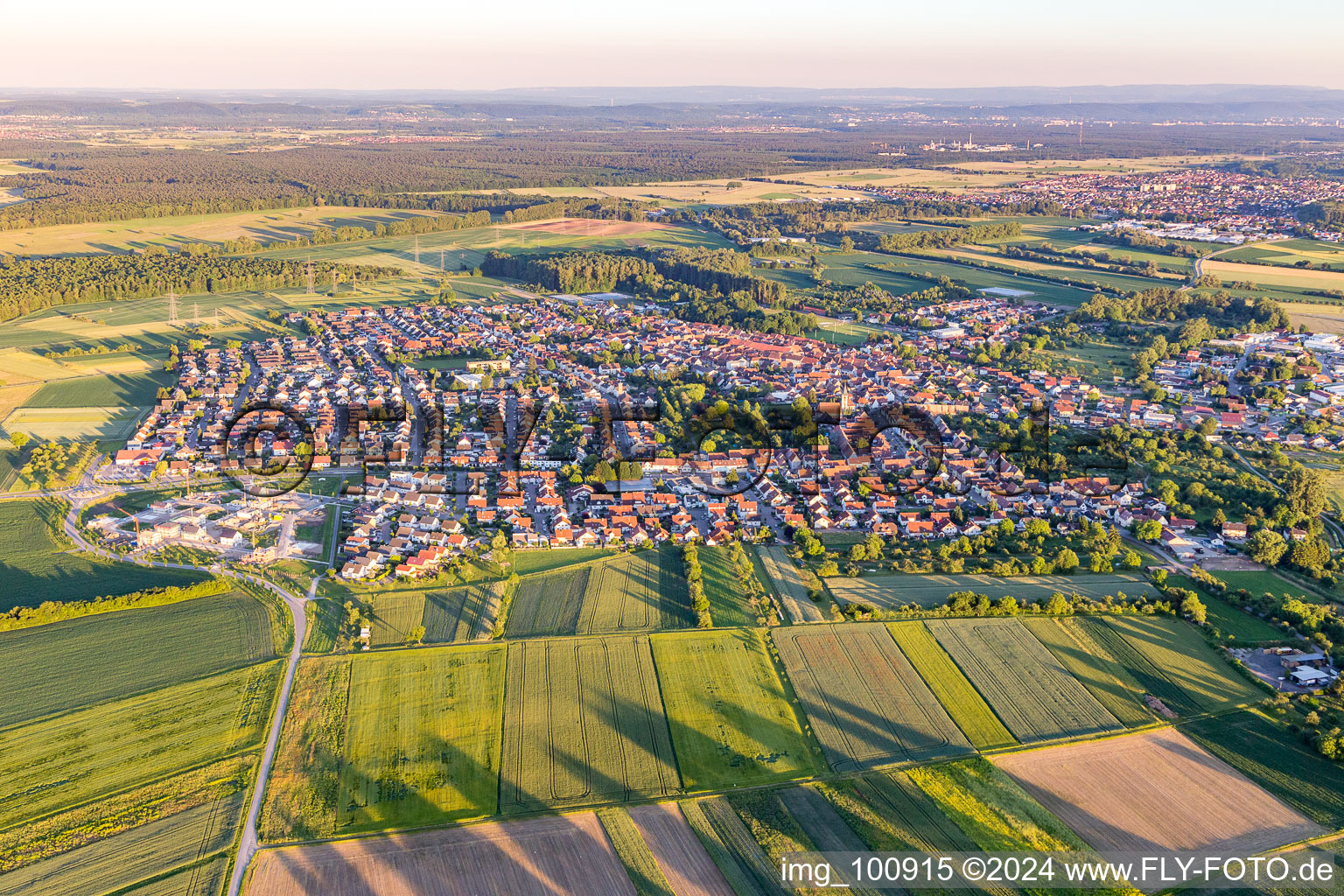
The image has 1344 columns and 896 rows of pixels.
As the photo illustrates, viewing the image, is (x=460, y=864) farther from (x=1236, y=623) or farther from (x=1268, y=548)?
(x=1268, y=548)

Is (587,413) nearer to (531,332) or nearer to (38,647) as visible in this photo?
(531,332)


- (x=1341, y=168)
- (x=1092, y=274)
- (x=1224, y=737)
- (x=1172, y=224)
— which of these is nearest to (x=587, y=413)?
(x=1224, y=737)

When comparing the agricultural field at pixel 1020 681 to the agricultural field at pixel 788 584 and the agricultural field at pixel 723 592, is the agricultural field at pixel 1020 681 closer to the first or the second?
the agricultural field at pixel 788 584

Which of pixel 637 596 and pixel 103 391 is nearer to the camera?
pixel 637 596

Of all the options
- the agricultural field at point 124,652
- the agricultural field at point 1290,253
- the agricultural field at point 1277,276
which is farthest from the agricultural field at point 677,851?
the agricultural field at point 1290,253

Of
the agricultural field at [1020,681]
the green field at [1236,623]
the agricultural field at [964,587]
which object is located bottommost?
the agricultural field at [1020,681]

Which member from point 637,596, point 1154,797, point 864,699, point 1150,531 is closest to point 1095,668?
point 1154,797
